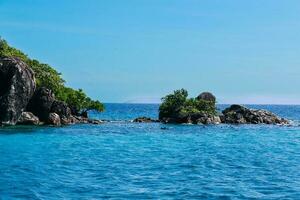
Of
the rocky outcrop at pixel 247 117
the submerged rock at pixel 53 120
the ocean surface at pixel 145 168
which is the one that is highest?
the rocky outcrop at pixel 247 117

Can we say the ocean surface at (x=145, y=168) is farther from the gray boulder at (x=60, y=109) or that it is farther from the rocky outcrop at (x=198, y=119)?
the rocky outcrop at (x=198, y=119)

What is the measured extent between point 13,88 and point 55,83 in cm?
1553

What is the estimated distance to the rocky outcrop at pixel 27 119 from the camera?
84438 millimetres

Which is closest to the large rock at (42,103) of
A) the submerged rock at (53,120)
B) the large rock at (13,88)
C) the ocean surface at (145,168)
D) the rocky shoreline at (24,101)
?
the rocky shoreline at (24,101)

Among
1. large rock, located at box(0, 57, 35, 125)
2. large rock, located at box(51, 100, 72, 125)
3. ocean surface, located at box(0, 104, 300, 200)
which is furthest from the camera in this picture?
large rock, located at box(51, 100, 72, 125)

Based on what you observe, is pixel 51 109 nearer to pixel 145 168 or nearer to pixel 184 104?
pixel 184 104

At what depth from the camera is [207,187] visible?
29406mm

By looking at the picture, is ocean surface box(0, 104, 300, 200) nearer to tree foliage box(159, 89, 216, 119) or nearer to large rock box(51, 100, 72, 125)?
large rock box(51, 100, 72, 125)

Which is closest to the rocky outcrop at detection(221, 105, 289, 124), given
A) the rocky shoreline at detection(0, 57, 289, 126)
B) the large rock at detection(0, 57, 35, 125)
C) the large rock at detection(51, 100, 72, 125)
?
the rocky shoreline at detection(0, 57, 289, 126)

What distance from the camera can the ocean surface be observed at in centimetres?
2794

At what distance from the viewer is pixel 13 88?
273 ft

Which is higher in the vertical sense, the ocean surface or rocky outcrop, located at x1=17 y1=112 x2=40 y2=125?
rocky outcrop, located at x1=17 y1=112 x2=40 y2=125

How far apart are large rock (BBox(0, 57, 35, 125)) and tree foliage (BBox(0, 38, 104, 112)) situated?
26.6 ft

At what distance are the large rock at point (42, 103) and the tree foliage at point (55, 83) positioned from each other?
388 cm
